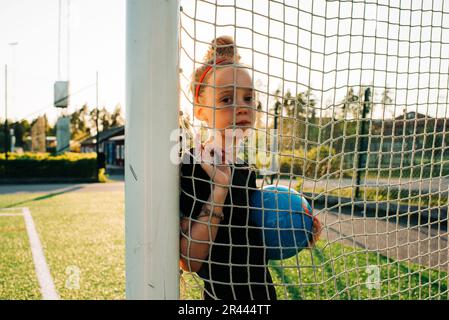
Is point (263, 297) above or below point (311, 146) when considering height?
below

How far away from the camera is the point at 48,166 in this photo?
16.7 meters

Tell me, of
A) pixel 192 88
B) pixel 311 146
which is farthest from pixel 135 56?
pixel 311 146

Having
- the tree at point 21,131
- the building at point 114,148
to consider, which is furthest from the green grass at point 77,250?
the tree at point 21,131

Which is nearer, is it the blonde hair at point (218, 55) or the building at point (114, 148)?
the blonde hair at point (218, 55)

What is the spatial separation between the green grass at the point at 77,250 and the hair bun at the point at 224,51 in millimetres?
2500

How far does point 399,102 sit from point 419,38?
32cm

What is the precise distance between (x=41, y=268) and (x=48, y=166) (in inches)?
544

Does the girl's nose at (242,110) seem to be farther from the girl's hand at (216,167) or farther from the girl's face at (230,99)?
the girl's hand at (216,167)

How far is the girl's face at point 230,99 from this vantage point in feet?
4.00

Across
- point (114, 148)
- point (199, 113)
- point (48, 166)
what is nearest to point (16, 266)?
point (199, 113)

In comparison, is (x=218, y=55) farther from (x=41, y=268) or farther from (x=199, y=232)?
(x=41, y=268)

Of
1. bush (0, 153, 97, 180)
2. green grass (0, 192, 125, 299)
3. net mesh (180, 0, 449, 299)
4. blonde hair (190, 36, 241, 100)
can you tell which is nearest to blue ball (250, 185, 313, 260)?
net mesh (180, 0, 449, 299)

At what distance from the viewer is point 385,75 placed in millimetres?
1780
